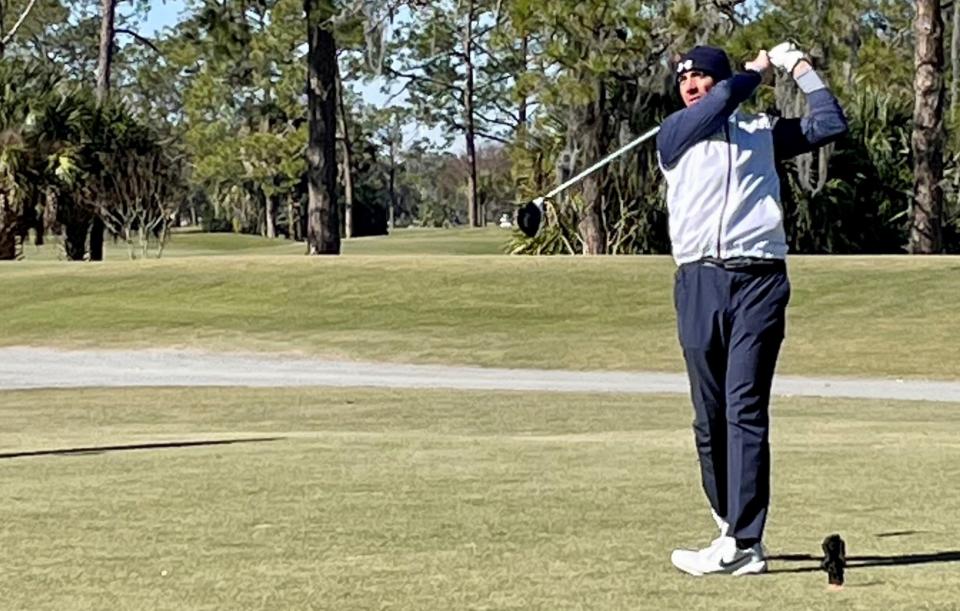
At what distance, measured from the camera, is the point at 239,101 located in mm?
76562

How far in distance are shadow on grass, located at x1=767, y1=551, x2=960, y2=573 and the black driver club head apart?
6.55 ft

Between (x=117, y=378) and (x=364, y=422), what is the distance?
691 centimetres

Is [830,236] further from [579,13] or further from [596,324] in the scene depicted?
[596,324]

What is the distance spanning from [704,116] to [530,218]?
166 centimetres

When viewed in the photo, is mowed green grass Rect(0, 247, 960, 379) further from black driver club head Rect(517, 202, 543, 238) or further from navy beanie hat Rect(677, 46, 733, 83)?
navy beanie hat Rect(677, 46, 733, 83)

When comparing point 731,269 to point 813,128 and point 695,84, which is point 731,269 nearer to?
point 813,128

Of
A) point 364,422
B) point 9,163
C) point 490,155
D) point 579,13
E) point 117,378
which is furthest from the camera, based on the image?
point 490,155

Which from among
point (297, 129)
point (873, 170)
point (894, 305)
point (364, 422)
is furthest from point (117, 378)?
point (297, 129)

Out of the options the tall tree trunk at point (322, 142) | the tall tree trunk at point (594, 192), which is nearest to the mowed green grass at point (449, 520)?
the tall tree trunk at point (594, 192)

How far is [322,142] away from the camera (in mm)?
41219

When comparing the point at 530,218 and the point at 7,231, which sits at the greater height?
the point at 530,218

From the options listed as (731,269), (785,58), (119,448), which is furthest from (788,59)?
(119,448)

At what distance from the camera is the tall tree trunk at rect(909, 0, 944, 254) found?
109 ft

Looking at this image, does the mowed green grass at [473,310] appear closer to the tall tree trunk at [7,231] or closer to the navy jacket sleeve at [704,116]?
the tall tree trunk at [7,231]
